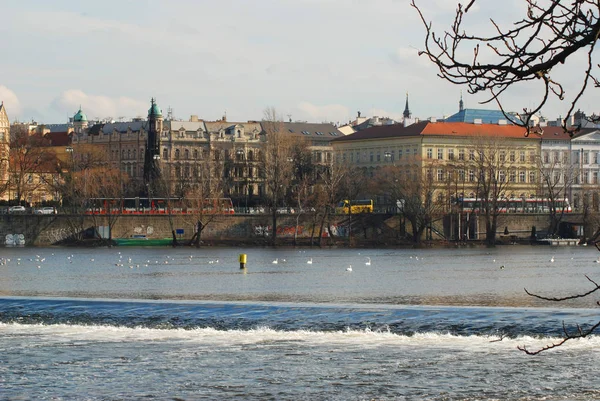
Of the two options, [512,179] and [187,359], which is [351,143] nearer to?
[512,179]

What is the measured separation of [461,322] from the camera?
33406 mm

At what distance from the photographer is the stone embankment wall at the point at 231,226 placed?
368ft

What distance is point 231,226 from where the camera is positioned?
116750mm

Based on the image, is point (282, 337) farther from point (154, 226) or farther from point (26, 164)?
point (26, 164)

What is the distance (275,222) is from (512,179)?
140 feet

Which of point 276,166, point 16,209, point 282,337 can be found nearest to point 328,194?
point 276,166

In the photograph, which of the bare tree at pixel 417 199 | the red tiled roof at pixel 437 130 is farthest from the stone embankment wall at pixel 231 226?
the red tiled roof at pixel 437 130

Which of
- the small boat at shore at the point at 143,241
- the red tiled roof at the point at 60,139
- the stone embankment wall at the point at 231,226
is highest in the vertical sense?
the red tiled roof at the point at 60,139

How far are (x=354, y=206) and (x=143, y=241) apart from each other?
26.6 m

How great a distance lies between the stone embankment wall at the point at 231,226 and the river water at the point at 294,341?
5423 centimetres

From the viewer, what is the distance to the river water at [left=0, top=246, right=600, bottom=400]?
23.7 meters

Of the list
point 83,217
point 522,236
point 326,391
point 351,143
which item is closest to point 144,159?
point 351,143

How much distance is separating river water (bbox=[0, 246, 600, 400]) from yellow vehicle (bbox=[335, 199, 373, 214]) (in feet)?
207

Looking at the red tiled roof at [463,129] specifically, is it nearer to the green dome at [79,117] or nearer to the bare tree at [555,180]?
the bare tree at [555,180]
